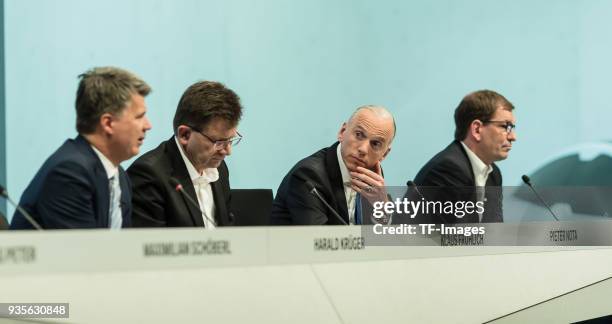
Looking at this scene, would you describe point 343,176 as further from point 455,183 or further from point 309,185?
point 455,183

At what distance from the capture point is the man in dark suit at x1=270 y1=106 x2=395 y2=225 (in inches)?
142

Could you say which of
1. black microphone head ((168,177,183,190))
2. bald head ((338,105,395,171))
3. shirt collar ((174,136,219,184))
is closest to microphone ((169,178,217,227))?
black microphone head ((168,177,183,190))

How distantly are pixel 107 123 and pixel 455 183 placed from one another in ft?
5.82

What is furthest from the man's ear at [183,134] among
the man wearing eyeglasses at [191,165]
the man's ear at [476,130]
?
the man's ear at [476,130]

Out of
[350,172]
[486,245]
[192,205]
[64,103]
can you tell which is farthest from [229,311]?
[64,103]

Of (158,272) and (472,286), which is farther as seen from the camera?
(472,286)

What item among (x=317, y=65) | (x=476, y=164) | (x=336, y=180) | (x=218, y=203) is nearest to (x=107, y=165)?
(x=218, y=203)

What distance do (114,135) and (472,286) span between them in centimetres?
122

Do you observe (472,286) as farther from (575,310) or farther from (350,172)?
(350,172)

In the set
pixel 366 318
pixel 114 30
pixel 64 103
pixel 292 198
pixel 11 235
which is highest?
pixel 114 30

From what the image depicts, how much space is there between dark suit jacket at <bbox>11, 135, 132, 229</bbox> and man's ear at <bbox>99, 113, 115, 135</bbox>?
3.0 inches

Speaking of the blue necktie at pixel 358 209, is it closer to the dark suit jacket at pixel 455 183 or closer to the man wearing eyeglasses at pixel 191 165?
the dark suit jacket at pixel 455 183

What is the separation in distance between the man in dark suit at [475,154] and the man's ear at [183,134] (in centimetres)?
96

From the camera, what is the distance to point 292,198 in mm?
3646
